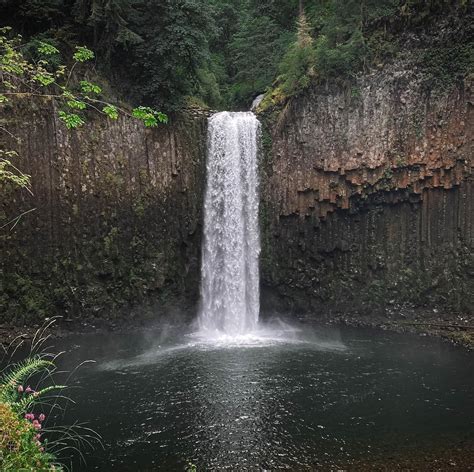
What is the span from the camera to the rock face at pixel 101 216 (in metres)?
16.6

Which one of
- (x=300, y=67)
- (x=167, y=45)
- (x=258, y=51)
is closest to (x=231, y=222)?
(x=300, y=67)

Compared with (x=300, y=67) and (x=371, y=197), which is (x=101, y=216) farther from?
(x=371, y=197)

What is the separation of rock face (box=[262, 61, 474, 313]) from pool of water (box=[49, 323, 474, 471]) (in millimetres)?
2924

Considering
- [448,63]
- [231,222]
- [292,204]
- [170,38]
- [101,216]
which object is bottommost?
[231,222]

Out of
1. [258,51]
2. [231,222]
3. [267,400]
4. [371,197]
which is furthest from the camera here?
[258,51]

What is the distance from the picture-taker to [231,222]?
19578mm

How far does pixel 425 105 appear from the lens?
1714 centimetres

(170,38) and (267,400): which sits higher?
(170,38)

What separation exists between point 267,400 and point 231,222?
994 centimetres

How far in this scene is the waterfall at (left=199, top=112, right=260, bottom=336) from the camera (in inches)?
758

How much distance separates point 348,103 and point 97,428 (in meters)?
15.0

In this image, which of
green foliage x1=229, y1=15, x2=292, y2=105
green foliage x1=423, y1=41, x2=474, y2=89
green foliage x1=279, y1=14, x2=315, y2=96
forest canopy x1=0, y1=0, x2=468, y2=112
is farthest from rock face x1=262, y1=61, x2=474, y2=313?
green foliage x1=229, y1=15, x2=292, y2=105

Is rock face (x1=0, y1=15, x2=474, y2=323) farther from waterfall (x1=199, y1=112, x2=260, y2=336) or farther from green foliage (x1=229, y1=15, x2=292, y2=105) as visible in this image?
green foliage (x1=229, y1=15, x2=292, y2=105)

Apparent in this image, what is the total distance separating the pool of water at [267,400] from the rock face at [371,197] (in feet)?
9.59
